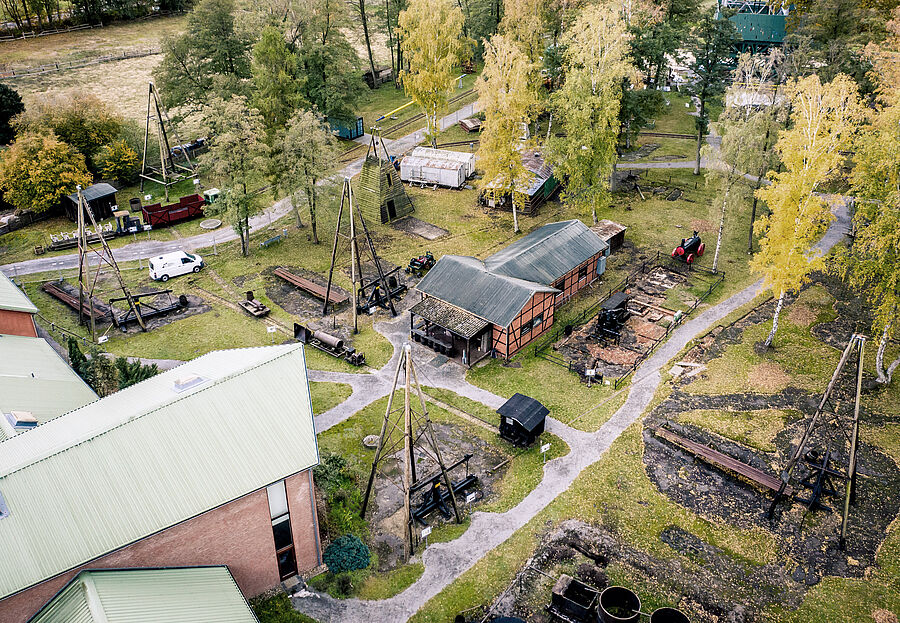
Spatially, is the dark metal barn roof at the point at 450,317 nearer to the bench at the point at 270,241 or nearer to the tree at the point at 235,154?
the tree at the point at 235,154

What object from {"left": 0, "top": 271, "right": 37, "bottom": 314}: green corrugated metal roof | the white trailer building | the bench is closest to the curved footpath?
the bench

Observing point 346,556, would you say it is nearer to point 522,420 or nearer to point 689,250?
point 522,420

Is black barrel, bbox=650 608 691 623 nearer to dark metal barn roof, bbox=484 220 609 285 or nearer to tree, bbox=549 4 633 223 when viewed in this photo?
dark metal barn roof, bbox=484 220 609 285

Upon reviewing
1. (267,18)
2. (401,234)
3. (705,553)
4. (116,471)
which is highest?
(267,18)

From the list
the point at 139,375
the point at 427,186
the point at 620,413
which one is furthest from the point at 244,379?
the point at 427,186

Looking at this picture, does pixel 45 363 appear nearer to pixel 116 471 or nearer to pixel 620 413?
pixel 116 471

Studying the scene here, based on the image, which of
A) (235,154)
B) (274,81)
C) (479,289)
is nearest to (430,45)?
(274,81)
